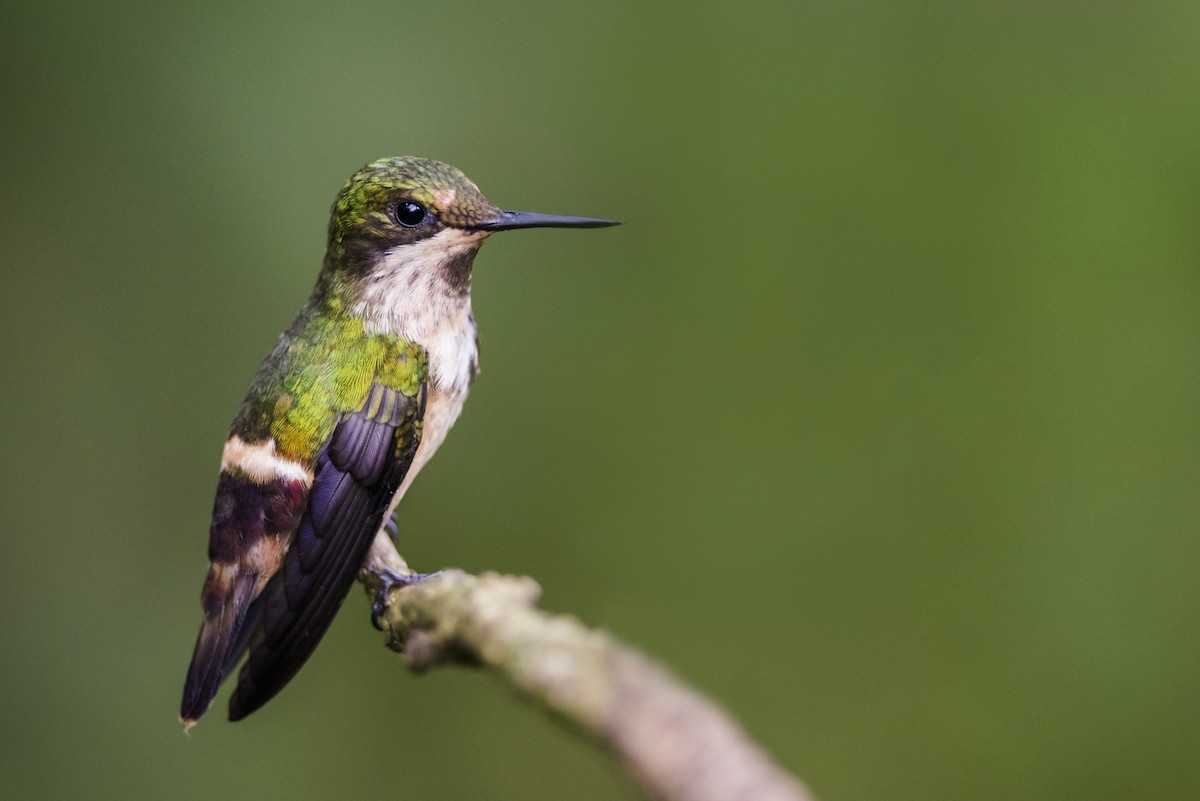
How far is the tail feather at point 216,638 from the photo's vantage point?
1.61 metres

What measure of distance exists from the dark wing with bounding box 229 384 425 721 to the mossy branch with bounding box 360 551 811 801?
0.46 m

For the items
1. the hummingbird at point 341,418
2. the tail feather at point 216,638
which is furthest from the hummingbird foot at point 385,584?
the tail feather at point 216,638

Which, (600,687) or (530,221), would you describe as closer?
(600,687)

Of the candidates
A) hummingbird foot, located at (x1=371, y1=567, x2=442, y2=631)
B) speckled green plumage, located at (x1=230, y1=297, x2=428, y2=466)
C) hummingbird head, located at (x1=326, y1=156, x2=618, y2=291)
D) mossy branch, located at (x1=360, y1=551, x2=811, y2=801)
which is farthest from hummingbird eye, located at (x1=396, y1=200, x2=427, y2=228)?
mossy branch, located at (x1=360, y1=551, x2=811, y2=801)

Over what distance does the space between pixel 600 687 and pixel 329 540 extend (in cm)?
96

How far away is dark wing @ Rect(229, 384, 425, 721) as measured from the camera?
1649 mm

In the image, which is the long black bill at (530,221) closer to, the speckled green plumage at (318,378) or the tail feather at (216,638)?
the speckled green plumage at (318,378)

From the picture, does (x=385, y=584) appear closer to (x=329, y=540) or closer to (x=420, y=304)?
(x=329, y=540)

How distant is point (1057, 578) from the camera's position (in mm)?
3021

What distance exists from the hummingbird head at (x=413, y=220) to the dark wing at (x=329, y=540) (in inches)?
8.4

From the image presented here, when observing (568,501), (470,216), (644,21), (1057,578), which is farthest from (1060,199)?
(470,216)

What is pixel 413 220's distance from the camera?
6.27 feet

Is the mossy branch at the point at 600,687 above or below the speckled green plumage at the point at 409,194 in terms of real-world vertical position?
below

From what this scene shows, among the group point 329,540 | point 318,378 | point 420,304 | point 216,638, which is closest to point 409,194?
point 420,304
